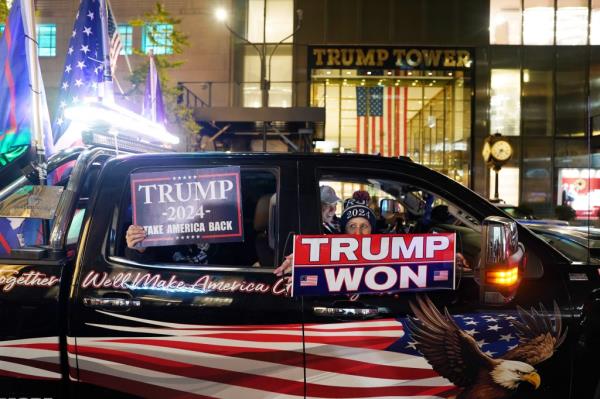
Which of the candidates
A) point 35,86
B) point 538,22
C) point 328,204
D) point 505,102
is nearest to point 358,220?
point 328,204

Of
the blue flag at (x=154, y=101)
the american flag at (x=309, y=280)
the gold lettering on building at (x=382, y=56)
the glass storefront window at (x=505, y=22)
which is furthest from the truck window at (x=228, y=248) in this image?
the glass storefront window at (x=505, y=22)

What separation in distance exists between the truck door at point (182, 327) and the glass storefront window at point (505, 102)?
19.8 m

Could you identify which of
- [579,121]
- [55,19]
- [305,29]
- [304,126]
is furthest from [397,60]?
[55,19]

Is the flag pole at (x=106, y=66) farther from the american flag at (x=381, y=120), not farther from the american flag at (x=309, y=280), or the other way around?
the american flag at (x=381, y=120)

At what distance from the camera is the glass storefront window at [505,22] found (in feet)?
66.1

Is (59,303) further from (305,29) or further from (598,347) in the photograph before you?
(305,29)

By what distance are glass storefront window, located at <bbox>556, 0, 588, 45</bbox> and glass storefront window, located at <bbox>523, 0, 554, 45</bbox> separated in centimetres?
30

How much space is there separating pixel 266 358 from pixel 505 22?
21.3m

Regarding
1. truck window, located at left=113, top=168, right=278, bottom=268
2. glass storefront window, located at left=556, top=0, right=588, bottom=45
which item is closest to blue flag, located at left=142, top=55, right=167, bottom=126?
truck window, located at left=113, top=168, right=278, bottom=268

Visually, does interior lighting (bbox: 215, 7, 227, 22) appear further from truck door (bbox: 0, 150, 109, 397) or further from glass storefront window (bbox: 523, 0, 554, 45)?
truck door (bbox: 0, 150, 109, 397)

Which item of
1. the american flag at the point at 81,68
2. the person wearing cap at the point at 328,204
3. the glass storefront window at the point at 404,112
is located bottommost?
the person wearing cap at the point at 328,204

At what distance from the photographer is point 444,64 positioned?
20.4 metres

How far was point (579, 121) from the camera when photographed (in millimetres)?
20203

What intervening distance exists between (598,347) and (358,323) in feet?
4.02
